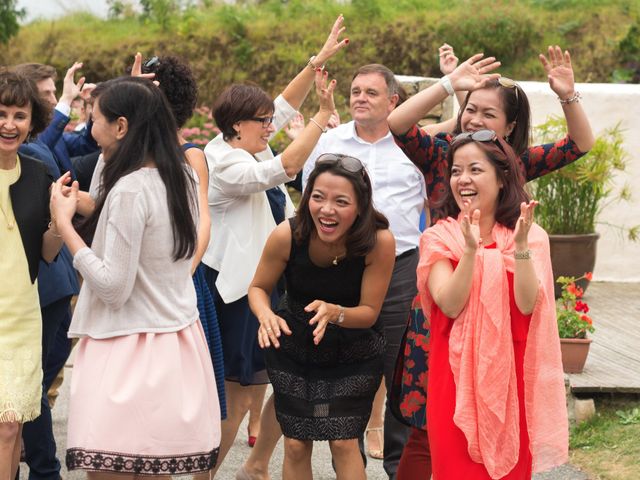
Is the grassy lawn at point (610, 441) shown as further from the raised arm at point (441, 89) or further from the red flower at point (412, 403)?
the raised arm at point (441, 89)

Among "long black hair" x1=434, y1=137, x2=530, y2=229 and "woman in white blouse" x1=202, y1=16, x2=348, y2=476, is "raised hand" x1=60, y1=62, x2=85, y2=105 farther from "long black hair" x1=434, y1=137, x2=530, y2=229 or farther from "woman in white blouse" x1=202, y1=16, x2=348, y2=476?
"long black hair" x1=434, y1=137, x2=530, y2=229

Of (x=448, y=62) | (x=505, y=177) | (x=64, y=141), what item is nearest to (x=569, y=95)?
(x=448, y=62)

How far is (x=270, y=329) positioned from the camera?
4.32m

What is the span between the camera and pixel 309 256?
456 cm

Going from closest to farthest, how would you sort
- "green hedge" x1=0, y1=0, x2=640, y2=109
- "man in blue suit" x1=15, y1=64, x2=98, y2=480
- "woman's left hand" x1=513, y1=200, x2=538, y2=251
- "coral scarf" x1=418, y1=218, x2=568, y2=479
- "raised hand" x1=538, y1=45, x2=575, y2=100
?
"woman's left hand" x1=513, y1=200, x2=538, y2=251 → "coral scarf" x1=418, y1=218, x2=568, y2=479 → "raised hand" x1=538, y1=45, x2=575, y2=100 → "man in blue suit" x1=15, y1=64, x2=98, y2=480 → "green hedge" x1=0, y1=0, x2=640, y2=109

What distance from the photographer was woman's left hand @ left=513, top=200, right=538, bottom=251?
383 centimetres

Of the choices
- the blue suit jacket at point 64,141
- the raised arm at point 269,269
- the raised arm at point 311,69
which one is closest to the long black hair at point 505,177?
the raised arm at point 269,269

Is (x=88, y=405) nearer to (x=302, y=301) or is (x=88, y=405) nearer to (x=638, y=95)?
(x=302, y=301)

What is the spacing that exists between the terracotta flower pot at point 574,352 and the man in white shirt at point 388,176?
1.56 meters

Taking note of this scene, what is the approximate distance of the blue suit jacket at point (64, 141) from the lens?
570 cm

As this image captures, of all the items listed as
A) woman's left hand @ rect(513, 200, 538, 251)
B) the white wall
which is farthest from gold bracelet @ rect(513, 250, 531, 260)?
the white wall

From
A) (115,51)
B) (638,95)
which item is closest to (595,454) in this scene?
(638,95)

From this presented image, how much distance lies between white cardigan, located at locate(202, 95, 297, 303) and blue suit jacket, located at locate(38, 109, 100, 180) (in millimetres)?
734

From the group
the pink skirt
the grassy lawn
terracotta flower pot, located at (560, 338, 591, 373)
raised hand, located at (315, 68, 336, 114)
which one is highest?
raised hand, located at (315, 68, 336, 114)
